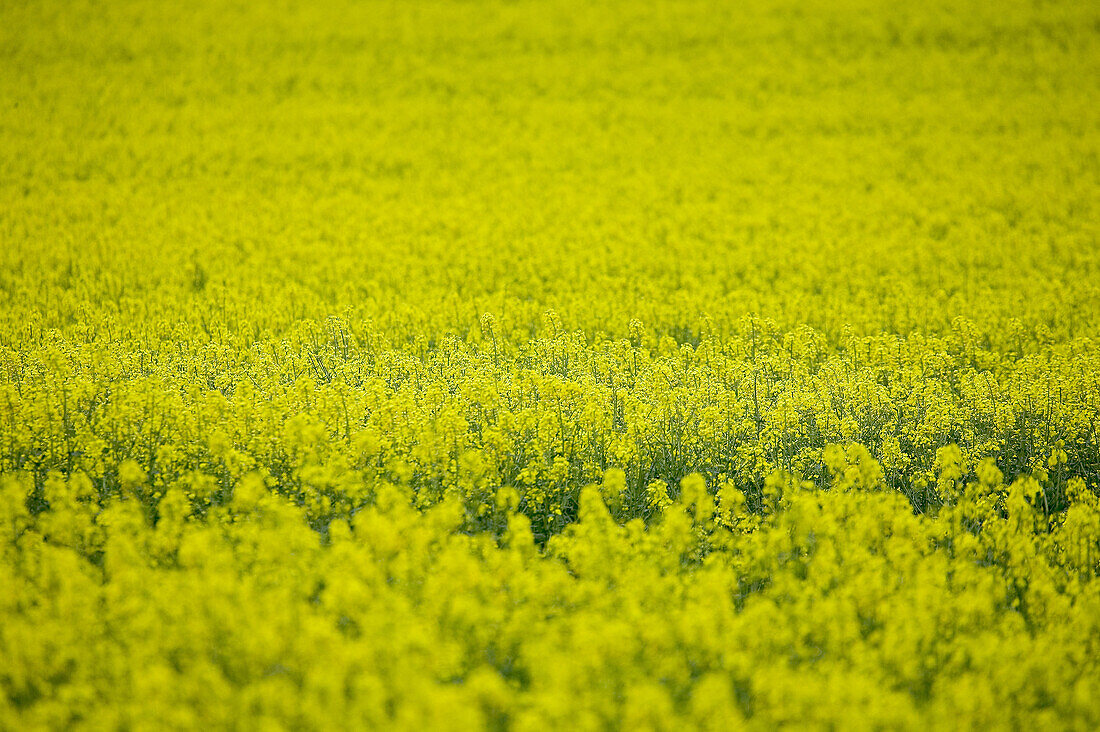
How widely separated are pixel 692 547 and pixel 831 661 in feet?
3.85

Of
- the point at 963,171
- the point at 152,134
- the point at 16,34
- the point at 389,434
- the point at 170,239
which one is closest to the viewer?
the point at 389,434

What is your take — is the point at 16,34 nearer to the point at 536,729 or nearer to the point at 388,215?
the point at 388,215

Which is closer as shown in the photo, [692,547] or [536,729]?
[536,729]

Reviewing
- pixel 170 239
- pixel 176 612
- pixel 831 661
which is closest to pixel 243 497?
pixel 176 612

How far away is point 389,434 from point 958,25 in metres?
15.7

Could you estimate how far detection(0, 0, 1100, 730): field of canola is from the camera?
2.85 meters

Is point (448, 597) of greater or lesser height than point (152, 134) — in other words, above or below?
below

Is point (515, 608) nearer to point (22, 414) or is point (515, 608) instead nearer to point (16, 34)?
point (22, 414)

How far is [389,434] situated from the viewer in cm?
502

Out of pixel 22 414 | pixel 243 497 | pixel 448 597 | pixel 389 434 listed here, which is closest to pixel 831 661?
pixel 448 597

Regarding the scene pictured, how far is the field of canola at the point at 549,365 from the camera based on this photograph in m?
2.85

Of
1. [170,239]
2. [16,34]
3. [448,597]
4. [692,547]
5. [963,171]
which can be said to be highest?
[16,34]

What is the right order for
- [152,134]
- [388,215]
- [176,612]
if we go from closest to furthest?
[176,612], [388,215], [152,134]

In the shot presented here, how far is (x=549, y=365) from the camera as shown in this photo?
6570 millimetres
